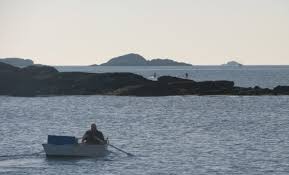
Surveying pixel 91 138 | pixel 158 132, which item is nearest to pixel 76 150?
pixel 91 138

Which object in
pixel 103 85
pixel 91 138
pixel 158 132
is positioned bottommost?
pixel 158 132

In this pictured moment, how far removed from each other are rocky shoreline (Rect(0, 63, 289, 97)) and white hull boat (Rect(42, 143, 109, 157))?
6849cm

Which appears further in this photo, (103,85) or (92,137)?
(103,85)

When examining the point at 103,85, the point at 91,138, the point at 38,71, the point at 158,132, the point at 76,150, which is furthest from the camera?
the point at 38,71

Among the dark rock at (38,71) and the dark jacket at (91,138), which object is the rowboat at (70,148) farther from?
the dark rock at (38,71)

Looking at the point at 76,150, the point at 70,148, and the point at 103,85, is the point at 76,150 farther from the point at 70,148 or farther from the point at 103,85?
the point at 103,85

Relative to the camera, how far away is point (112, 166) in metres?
47.4

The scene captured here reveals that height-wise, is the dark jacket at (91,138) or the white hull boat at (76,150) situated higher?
the dark jacket at (91,138)

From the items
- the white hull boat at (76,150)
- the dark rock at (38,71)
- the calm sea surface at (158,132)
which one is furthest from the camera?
the dark rock at (38,71)

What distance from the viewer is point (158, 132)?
67.7 metres

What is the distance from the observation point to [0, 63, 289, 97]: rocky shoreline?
120 meters

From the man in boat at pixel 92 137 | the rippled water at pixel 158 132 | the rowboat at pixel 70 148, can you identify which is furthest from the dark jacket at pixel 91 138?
the rippled water at pixel 158 132

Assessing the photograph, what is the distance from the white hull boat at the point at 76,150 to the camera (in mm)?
49688

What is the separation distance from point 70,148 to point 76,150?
52cm
